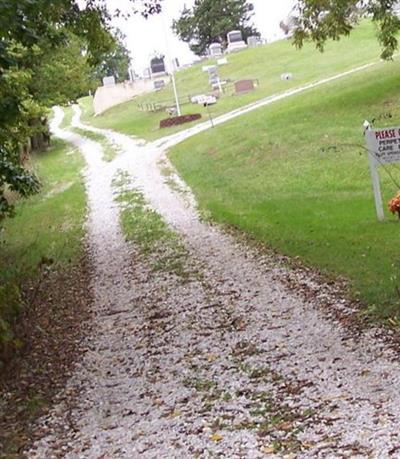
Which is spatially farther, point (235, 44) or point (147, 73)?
point (235, 44)

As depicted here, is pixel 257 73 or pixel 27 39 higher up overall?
pixel 27 39

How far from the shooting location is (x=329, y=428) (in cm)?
501

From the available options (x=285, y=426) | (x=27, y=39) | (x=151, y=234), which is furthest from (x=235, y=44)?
(x=285, y=426)

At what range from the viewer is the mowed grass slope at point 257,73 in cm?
4422

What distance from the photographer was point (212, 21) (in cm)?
8775

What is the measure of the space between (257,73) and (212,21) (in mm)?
35036

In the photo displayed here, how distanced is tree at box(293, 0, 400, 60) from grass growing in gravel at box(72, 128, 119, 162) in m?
11.0

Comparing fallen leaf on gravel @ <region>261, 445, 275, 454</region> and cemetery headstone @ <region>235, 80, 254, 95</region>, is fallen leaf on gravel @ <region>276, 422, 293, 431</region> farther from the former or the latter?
cemetery headstone @ <region>235, 80, 254, 95</region>

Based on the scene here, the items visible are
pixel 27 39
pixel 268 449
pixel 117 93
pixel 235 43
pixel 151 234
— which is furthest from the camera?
pixel 235 43

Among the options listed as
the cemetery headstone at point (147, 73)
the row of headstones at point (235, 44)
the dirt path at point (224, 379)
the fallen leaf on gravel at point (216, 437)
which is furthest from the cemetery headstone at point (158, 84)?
the fallen leaf on gravel at point (216, 437)

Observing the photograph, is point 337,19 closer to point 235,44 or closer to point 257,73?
point 257,73

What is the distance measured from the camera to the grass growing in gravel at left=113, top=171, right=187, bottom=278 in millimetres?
12127

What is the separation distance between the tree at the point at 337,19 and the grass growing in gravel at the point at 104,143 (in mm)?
10981

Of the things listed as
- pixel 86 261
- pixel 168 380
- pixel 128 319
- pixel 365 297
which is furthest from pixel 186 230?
pixel 168 380
